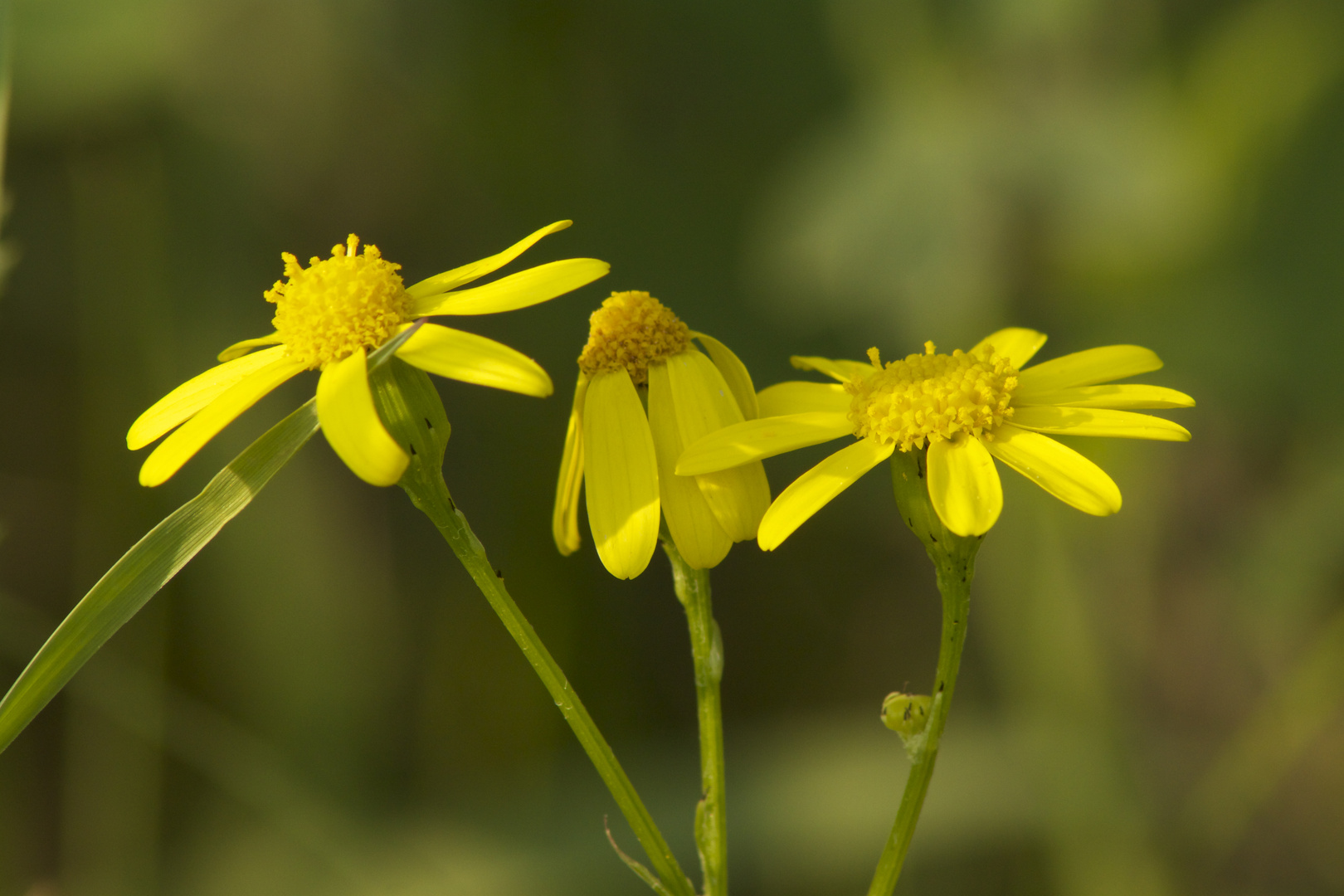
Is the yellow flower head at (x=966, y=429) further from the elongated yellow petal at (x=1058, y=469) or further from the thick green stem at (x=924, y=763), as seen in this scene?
the thick green stem at (x=924, y=763)

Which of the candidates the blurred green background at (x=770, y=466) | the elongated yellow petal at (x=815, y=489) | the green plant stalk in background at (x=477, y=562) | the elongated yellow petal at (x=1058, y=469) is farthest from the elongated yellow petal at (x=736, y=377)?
the blurred green background at (x=770, y=466)

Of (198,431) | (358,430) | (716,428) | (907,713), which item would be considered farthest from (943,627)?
(198,431)

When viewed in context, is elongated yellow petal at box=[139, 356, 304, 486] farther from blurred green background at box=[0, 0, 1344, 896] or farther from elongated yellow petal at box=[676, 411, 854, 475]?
blurred green background at box=[0, 0, 1344, 896]

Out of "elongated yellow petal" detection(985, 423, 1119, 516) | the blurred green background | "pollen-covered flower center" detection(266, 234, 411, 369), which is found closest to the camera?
"elongated yellow petal" detection(985, 423, 1119, 516)

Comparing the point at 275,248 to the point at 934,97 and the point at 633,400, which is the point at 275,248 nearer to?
the point at 934,97

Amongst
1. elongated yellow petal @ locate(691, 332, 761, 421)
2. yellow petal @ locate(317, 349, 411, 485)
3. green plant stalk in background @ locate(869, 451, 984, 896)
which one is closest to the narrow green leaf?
yellow petal @ locate(317, 349, 411, 485)

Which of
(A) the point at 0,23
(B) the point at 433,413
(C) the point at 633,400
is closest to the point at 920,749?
(C) the point at 633,400
